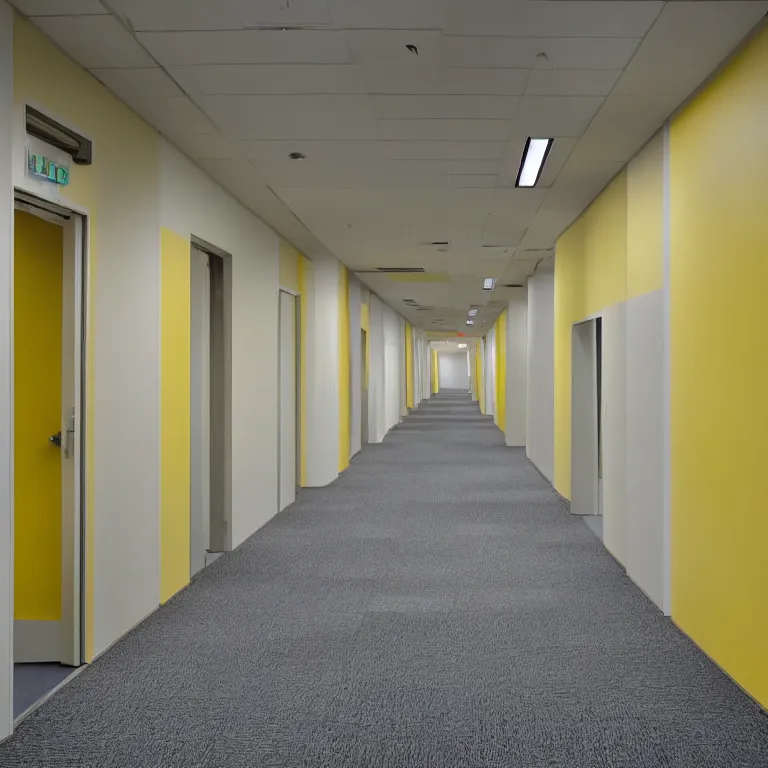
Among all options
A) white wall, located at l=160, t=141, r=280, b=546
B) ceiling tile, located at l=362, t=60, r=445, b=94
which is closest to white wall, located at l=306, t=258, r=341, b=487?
white wall, located at l=160, t=141, r=280, b=546

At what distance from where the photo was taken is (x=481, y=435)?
55.9ft

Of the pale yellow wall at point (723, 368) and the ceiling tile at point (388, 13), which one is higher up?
the ceiling tile at point (388, 13)

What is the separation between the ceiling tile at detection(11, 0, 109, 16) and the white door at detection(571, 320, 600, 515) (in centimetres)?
571

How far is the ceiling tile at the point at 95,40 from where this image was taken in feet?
10.8

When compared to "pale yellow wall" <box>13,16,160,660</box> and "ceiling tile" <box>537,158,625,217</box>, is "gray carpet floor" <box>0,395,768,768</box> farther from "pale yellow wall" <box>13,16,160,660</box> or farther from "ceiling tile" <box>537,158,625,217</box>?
"ceiling tile" <box>537,158,625,217</box>

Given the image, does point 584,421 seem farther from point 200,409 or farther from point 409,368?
point 409,368

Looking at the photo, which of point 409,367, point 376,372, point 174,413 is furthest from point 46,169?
point 409,367

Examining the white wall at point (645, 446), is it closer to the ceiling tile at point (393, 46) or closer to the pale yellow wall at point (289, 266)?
the ceiling tile at point (393, 46)

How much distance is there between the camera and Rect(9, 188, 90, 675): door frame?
380cm

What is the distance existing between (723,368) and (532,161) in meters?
2.46

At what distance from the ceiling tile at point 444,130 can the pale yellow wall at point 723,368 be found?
3.38ft

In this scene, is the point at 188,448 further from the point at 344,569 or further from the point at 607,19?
the point at 607,19

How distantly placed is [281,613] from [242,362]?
2583 millimetres

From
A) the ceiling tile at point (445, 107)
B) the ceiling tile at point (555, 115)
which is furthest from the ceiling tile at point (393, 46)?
the ceiling tile at point (555, 115)
